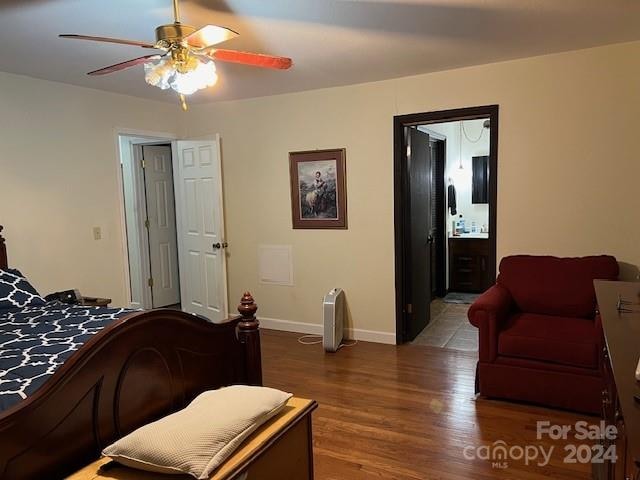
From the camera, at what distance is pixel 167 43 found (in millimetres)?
2166

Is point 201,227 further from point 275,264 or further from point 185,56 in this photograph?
point 185,56

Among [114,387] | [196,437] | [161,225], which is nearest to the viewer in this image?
[196,437]

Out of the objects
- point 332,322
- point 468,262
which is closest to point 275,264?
point 332,322

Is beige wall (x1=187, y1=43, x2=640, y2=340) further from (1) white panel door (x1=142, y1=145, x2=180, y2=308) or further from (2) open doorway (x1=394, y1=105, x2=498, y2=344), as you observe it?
(1) white panel door (x1=142, y1=145, x2=180, y2=308)

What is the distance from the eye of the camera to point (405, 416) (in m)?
3.07

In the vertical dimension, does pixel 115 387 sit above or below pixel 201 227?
below

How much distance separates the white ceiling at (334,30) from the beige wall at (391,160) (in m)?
0.27

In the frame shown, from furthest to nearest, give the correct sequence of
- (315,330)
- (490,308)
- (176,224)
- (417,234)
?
1. (176,224)
2. (315,330)
3. (417,234)
4. (490,308)

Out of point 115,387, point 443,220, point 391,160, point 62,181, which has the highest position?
point 391,160

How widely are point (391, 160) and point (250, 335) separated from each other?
2367mm

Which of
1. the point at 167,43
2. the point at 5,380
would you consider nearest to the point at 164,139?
the point at 167,43

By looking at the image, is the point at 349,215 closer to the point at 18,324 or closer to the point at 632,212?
the point at 632,212

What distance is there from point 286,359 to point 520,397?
1941mm

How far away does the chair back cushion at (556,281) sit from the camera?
3.32 meters
